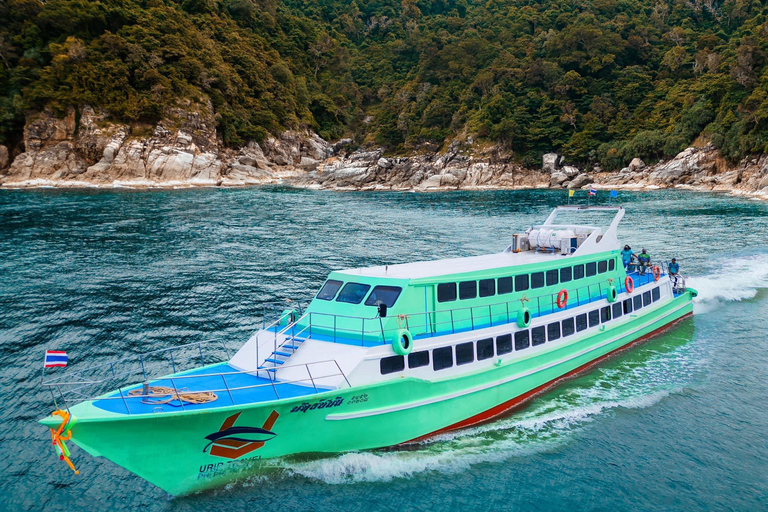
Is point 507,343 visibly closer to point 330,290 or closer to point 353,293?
point 353,293

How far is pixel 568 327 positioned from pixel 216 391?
12.7m

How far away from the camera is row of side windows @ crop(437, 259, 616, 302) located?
1602 centimetres

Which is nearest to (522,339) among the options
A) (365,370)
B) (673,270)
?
(365,370)

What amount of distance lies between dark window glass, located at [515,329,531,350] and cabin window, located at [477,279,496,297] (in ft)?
5.40

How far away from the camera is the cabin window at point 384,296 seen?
1511cm

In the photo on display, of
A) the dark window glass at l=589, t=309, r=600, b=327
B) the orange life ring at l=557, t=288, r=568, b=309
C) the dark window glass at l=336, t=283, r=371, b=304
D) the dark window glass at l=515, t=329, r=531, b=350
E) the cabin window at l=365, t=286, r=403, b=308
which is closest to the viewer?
the cabin window at l=365, t=286, r=403, b=308

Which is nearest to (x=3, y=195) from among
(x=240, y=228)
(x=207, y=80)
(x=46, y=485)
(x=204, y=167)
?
(x=204, y=167)

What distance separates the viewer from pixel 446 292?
52.2 feet

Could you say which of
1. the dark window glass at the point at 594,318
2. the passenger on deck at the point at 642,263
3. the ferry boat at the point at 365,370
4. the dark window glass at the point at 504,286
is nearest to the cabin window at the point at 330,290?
the ferry boat at the point at 365,370

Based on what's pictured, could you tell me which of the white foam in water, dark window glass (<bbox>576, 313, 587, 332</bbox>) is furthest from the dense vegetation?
dark window glass (<bbox>576, 313, 587, 332</bbox>)

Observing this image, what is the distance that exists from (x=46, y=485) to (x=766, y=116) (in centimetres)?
9558

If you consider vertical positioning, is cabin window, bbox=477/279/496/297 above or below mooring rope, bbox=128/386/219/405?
above

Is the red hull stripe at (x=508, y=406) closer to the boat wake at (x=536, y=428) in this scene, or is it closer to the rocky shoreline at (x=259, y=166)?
the boat wake at (x=536, y=428)

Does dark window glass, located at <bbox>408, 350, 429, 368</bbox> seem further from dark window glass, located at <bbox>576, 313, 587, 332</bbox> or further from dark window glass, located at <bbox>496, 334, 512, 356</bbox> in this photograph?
dark window glass, located at <bbox>576, 313, 587, 332</bbox>
